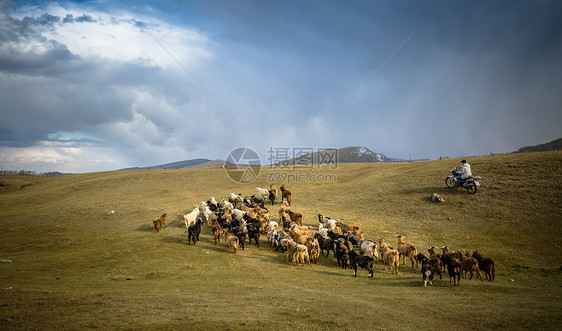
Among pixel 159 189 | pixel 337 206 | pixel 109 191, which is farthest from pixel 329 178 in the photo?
pixel 109 191

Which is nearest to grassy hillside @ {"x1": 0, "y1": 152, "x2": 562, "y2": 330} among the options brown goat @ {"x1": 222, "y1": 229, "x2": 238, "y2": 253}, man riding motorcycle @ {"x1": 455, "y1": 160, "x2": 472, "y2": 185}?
brown goat @ {"x1": 222, "y1": 229, "x2": 238, "y2": 253}

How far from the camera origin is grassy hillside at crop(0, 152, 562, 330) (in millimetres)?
7383

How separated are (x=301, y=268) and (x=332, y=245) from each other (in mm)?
2596

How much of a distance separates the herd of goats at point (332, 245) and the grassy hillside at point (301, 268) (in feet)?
1.79

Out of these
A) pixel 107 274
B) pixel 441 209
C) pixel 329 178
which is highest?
pixel 329 178

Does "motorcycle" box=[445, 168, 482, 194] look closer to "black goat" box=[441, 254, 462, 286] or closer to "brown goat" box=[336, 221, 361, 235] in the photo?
"brown goat" box=[336, 221, 361, 235]

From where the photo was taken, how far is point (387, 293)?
33.2ft

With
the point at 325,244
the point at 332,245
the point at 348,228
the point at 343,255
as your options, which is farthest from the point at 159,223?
the point at 348,228

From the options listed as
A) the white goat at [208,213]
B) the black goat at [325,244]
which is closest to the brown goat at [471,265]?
the black goat at [325,244]

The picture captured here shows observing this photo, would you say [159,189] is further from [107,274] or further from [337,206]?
[107,274]

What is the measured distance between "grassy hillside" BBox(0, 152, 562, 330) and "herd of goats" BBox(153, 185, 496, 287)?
1.79ft

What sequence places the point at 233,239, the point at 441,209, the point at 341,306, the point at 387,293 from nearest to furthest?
the point at 341,306, the point at 387,293, the point at 233,239, the point at 441,209

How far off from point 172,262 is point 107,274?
2.62 m

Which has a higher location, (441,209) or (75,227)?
(441,209)
